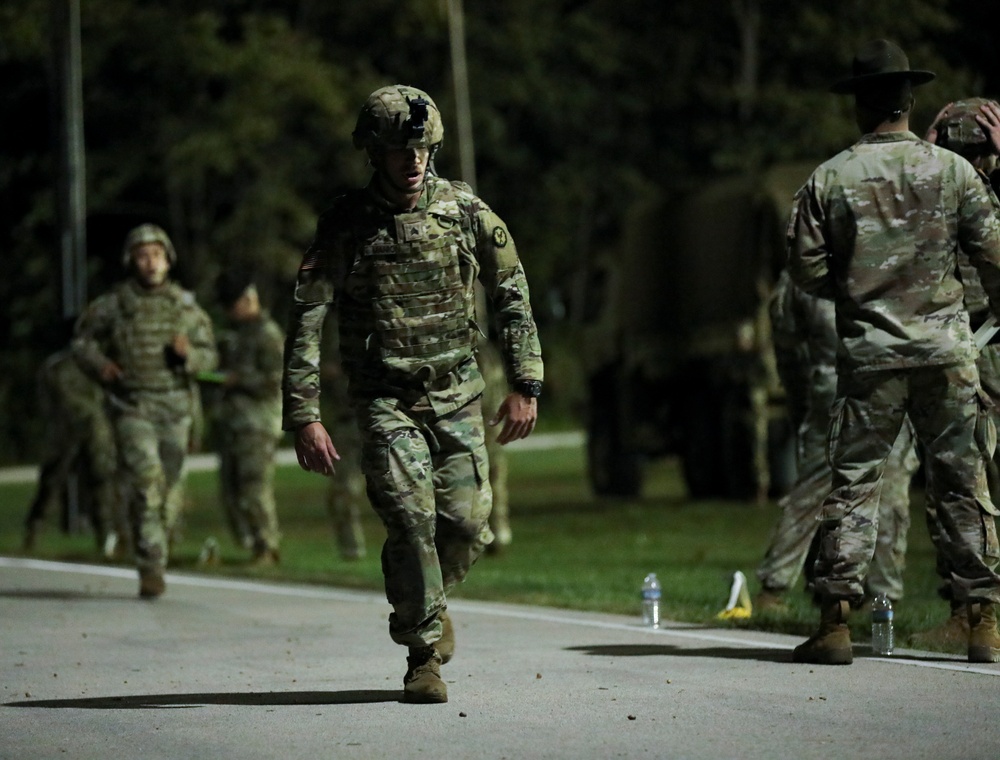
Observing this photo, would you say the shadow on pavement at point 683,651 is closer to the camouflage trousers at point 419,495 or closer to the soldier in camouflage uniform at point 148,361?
the camouflage trousers at point 419,495

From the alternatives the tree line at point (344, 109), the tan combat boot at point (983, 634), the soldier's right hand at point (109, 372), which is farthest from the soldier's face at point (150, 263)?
the tree line at point (344, 109)

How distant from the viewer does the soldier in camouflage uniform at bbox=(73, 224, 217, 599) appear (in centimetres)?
1485

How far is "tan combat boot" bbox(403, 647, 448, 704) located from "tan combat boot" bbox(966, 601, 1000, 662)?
79.6 inches

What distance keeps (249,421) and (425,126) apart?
9.80 metres

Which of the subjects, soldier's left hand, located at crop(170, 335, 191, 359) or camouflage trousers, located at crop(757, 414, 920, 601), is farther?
soldier's left hand, located at crop(170, 335, 191, 359)

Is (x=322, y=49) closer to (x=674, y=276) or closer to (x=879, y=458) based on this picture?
(x=674, y=276)

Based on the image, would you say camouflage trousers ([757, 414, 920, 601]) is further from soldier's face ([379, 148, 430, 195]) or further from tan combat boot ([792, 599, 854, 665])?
soldier's face ([379, 148, 430, 195])

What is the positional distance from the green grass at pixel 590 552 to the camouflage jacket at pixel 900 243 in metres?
1.72

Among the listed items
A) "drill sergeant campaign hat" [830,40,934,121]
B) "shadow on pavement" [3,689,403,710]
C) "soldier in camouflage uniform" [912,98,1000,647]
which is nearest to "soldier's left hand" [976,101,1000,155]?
"soldier in camouflage uniform" [912,98,1000,647]

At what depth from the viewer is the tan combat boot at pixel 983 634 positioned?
30.5 feet

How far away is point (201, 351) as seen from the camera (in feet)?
50.1

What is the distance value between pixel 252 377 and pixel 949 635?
8706 mm

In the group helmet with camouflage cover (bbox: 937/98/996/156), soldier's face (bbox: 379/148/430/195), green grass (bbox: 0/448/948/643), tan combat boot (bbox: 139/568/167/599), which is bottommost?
green grass (bbox: 0/448/948/643)

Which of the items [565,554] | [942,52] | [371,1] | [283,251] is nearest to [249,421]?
[565,554]
